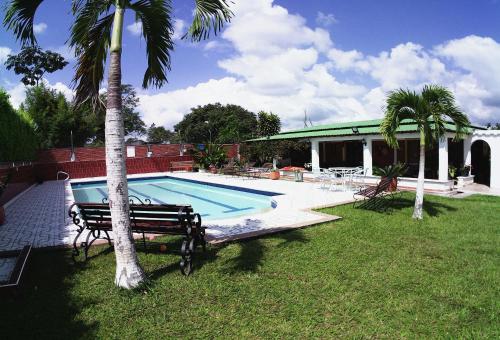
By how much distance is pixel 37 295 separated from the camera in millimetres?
4617

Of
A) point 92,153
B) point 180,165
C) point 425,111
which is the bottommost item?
point 180,165

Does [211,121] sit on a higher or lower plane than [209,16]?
higher

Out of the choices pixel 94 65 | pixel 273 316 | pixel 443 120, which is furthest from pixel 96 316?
pixel 443 120

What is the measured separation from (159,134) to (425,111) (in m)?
68.1

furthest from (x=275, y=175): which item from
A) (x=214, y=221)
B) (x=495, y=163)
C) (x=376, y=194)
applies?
(x=214, y=221)

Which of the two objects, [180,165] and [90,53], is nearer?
[90,53]

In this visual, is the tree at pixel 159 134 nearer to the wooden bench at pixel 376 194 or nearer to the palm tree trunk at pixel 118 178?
the wooden bench at pixel 376 194

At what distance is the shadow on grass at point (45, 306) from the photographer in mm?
3697

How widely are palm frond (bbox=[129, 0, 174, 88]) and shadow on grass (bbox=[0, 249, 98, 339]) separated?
3.49m

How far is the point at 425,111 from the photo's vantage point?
861 centimetres

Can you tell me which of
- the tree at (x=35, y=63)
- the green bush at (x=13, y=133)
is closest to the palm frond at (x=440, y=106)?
the green bush at (x=13, y=133)

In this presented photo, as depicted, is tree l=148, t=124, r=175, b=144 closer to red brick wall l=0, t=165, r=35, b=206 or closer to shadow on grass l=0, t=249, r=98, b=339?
red brick wall l=0, t=165, r=35, b=206

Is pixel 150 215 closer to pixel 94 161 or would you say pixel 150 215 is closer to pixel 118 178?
pixel 118 178

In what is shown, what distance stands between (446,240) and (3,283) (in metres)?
7.41
